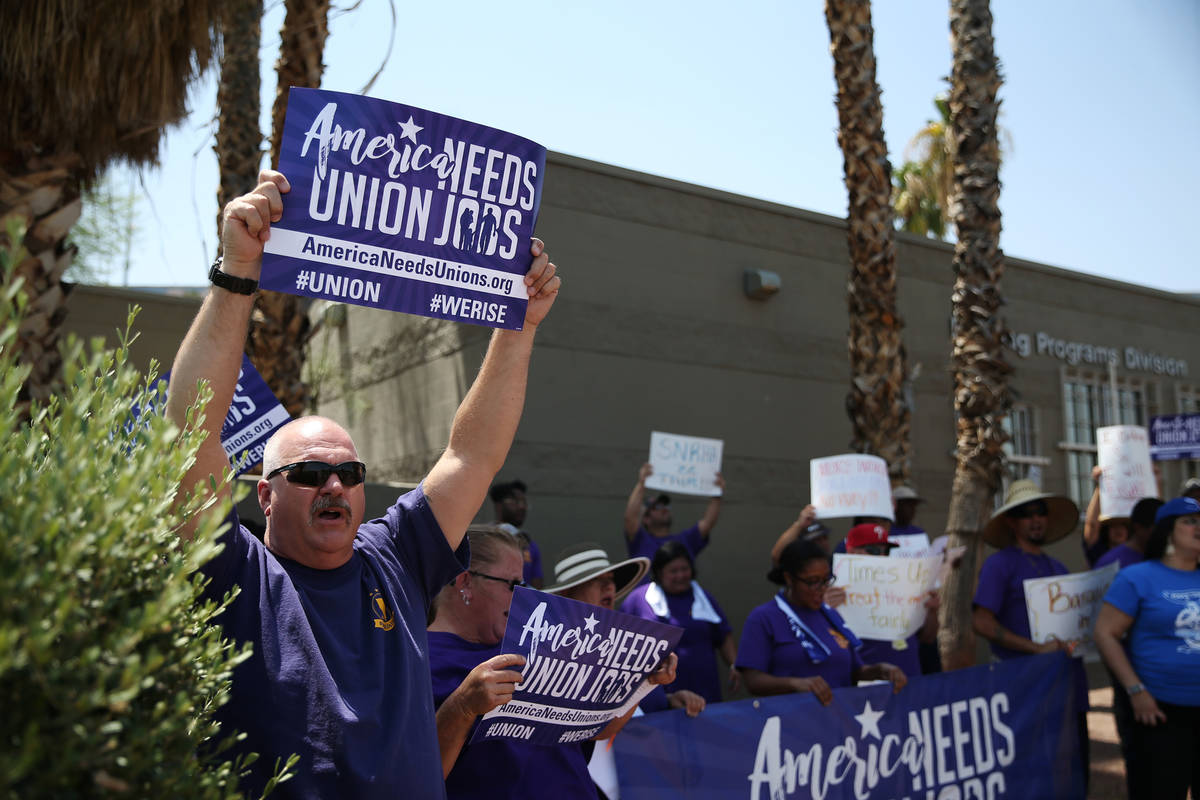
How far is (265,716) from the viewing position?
92.7 inches

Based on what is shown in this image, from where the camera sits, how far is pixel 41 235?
694 cm

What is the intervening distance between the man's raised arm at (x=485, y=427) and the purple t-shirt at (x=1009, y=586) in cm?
478

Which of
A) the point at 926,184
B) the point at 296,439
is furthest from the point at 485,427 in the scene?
the point at 926,184

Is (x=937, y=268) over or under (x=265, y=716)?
over

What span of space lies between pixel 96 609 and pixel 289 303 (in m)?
6.91

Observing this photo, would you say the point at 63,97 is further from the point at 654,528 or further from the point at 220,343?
the point at 654,528

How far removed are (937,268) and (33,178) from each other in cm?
1254

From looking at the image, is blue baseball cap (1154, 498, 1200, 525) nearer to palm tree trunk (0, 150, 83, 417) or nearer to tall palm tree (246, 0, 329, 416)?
tall palm tree (246, 0, 329, 416)

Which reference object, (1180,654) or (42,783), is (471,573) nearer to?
(42,783)

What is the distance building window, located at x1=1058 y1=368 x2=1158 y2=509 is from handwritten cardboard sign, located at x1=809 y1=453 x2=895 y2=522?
34.7 feet

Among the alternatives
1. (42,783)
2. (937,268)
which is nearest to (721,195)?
(937,268)

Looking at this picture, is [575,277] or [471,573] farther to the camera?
[575,277]

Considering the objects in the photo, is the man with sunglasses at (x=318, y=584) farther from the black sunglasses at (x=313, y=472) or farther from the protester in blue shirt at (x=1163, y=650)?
the protester in blue shirt at (x=1163, y=650)

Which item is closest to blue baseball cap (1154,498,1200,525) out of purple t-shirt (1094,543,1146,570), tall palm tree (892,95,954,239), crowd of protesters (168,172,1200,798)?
purple t-shirt (1094,543,1146,570)
